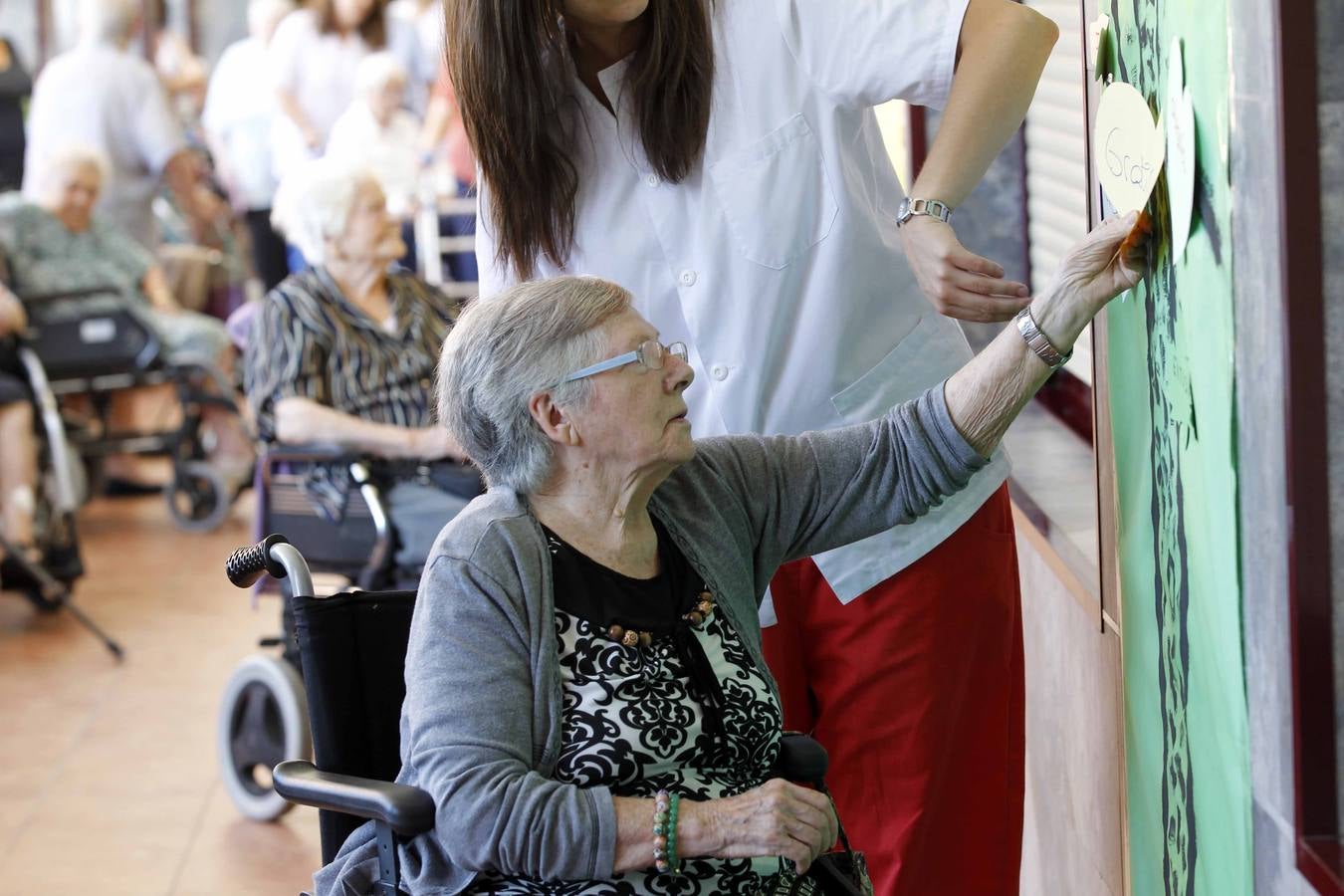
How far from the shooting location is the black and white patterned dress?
1.59m

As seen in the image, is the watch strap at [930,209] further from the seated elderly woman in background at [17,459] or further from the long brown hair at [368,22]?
the long brown hair at [368,22]

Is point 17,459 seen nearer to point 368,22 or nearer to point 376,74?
point 376,74

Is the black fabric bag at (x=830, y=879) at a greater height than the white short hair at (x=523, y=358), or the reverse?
the white short hair at (x=523, y=358)

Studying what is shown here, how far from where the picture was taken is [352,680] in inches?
72.1

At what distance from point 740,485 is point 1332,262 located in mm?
800

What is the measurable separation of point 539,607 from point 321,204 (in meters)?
2.61

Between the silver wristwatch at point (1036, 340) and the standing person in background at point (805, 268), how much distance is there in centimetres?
22

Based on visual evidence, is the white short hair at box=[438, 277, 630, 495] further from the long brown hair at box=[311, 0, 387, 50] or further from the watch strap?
the long brown hair at box=[311, 0, 387, 50]

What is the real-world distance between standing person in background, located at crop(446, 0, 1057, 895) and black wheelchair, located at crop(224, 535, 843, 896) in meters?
0.18

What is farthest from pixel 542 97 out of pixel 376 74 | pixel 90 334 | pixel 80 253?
pixel 376 74

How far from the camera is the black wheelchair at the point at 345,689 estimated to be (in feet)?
5.60

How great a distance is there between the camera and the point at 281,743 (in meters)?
3.57

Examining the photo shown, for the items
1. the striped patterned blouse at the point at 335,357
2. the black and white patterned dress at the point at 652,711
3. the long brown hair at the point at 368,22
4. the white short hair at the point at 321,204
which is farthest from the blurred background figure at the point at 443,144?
the black and white patterned dress at the point at 652,711

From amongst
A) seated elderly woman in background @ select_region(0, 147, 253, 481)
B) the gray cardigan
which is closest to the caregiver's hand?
the gray cardigan
